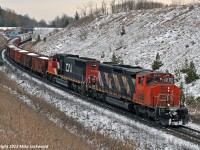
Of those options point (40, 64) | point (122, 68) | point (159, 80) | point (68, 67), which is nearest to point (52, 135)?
point (159, 80)

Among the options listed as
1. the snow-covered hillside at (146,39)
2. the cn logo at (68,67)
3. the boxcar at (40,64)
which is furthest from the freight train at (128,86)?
the snow-covered hillside at (146,39)

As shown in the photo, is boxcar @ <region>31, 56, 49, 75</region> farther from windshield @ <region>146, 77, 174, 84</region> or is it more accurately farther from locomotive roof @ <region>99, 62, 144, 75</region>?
windshield @ <region>146, 77, 174, 84</region>

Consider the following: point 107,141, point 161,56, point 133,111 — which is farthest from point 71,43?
point 107,141

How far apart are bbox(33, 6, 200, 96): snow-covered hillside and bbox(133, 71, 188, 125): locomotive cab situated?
8.00 m

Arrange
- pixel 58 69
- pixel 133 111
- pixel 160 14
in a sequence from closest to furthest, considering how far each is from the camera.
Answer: pixel 133 111 → pixel 58 69 → pixel 160 14

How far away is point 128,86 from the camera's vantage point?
961 inches

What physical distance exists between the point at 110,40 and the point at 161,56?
1959 cm

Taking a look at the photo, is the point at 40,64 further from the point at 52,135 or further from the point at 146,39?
the point at 52,135

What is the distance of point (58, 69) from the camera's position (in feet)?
130

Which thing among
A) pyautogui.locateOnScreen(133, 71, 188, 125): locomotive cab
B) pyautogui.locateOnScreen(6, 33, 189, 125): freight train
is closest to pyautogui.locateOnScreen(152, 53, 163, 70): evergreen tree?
pyautogui.locateOnScreen(6, 33, 189, 125): freight train

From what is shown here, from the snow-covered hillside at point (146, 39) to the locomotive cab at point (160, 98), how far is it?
8.00 metres

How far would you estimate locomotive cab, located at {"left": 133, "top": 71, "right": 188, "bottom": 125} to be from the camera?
2077 centimetres

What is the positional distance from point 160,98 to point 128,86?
11.1 ft

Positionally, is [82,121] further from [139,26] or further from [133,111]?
[139,26]
